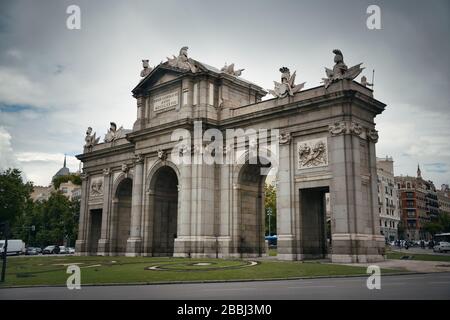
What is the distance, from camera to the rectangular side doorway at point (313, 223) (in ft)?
124

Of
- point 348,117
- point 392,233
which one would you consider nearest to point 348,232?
point 348,117

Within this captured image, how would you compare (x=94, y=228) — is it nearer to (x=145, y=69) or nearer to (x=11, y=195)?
(x=11, y=195)

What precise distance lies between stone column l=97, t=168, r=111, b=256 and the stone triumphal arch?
20 cm

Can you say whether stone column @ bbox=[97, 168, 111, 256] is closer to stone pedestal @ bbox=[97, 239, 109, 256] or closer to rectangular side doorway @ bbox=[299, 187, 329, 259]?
stone pedestal @ bbox=[97, 239, 109, 256]

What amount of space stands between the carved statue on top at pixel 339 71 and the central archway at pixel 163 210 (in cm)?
1894

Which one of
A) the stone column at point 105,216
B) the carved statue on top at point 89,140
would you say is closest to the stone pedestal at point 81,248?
the stone column at point 105,216

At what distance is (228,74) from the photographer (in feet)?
149

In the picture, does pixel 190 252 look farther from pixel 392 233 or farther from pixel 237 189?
pixel 392 233

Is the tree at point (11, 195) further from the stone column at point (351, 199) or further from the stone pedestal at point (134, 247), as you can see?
the stone column at point (351, 199)

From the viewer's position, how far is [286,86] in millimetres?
39281

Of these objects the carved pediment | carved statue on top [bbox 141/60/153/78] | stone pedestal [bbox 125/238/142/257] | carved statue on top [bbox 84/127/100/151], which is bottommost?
stone pedestal [bbox 125/238/142/257]

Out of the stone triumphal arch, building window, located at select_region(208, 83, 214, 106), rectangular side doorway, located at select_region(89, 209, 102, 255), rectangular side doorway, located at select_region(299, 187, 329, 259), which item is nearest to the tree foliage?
rectangular side doorway, located at select_region(89, 209, 102, 255)

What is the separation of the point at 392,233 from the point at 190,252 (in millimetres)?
91605

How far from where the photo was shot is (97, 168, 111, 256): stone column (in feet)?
178
